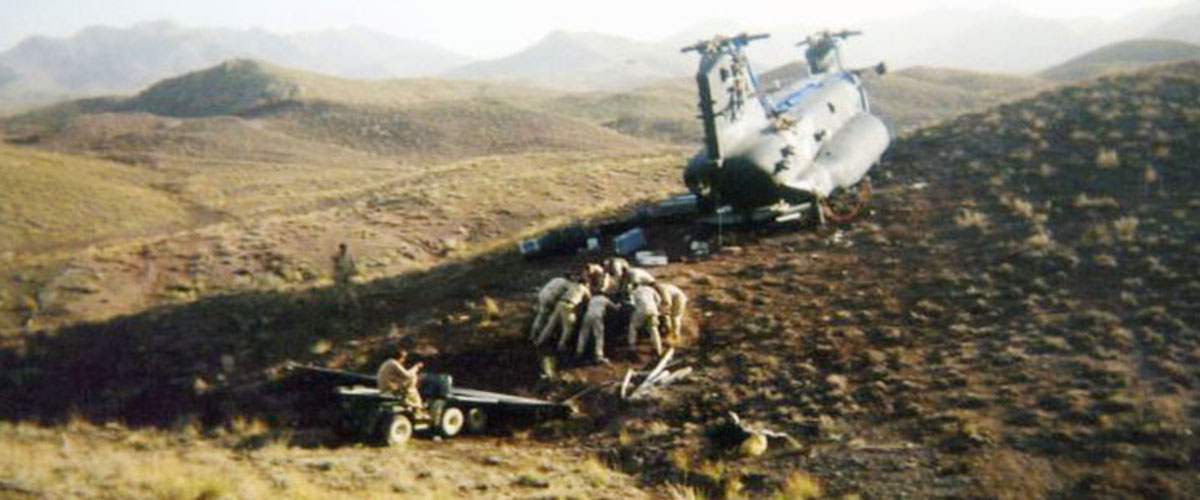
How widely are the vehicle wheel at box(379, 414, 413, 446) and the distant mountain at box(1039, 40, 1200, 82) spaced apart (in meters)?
100

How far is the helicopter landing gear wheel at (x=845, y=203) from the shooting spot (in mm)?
22766

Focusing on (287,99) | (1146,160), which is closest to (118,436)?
(1146,160)

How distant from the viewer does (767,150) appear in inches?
847

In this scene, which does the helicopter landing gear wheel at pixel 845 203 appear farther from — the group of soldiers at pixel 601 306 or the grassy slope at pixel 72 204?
the grassy slope at pixel 72 204

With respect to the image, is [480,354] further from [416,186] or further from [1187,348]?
[416,186]

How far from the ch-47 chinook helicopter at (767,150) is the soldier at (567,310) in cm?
591

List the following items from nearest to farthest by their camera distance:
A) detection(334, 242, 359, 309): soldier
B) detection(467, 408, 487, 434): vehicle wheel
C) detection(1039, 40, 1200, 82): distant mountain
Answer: detection(467, 408, 487, 434): vehicle wheel
detection(334, 242, 359, 309): soldier
detection(1039, 40, 1200, 82): distant mountain

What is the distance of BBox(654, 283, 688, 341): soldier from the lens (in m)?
16.5

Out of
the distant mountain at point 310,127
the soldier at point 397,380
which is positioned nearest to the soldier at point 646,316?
the soldier at point 397,380

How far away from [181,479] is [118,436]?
246 inches

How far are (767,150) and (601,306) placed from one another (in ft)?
25.4

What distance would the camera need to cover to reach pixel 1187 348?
1389cm

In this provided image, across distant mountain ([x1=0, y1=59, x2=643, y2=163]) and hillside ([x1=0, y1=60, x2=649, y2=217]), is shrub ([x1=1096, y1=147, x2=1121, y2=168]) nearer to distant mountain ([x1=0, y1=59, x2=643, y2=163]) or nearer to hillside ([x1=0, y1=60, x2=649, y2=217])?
hillside ([x1=0, y1=60, x2=649, y2=217])

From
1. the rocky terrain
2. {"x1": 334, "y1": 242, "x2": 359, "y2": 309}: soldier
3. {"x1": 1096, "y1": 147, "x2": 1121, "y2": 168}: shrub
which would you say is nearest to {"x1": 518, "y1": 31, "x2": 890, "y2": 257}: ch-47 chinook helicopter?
the rocky terrain
